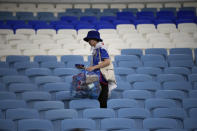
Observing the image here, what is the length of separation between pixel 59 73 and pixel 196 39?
346 centimetres

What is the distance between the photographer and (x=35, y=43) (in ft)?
29.4

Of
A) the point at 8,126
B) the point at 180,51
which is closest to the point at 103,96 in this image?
the point at 8,126

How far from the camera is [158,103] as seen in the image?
5773 mm

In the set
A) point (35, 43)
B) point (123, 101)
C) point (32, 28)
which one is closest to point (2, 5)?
point (32, 28)

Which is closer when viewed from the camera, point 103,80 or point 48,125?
point 48,125

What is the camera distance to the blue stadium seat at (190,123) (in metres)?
5.28

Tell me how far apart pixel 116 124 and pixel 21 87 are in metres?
1.73

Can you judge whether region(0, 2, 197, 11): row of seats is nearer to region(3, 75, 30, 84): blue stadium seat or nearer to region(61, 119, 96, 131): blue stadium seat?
region(3, 75, 30, 84): blue stadium seat

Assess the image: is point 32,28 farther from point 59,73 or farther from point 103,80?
point 103,80

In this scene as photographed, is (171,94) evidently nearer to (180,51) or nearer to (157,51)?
(157,51)

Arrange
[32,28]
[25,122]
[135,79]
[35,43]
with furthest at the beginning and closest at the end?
1. [32,28]
2. [35,43]
3. [135,79]
4. [25,122]

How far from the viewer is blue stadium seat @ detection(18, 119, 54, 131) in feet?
16.0

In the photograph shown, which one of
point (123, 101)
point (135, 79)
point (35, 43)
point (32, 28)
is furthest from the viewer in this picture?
Answer: point (32, 28)

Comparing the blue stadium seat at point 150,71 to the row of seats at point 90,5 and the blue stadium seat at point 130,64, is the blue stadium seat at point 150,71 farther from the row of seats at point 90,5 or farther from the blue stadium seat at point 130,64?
the row of seats at point 90,5
